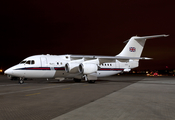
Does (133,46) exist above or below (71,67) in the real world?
above

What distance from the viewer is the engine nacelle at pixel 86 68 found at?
20930 mm

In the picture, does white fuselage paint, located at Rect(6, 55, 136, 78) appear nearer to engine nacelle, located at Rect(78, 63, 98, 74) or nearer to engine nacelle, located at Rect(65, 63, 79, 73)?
engine nacelle, located at Rect(65, 63, 79, 73)

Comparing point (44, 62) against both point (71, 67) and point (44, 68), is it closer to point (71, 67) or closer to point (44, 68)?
point (44, 68)

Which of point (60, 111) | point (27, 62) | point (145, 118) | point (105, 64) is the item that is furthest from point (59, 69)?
point (145, 118)

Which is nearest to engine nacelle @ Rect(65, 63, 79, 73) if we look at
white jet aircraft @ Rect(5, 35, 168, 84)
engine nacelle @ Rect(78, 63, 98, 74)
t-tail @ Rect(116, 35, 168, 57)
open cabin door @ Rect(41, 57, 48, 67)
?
white jet aircraft @ Rect(5, 35, 168, 84)

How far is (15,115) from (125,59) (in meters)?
19.4

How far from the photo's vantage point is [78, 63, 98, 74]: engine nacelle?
68.7 ft

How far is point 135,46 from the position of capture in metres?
26.1

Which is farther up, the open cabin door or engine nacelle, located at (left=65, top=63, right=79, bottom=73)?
the open cabin door

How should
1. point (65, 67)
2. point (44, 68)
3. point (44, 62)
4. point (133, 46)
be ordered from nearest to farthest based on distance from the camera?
1. point (44, 68)
2. point (44, 62)
3. point (65, 67)
4. point (133, 46)

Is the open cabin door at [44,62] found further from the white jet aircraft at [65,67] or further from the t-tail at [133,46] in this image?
the t-tail at [133,46]

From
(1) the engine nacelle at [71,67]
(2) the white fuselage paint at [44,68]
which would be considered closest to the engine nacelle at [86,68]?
(1) the engine nacelle at [71,67]

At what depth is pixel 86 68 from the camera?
20969 mm

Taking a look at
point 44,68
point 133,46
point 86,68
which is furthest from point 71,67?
point 133,46
